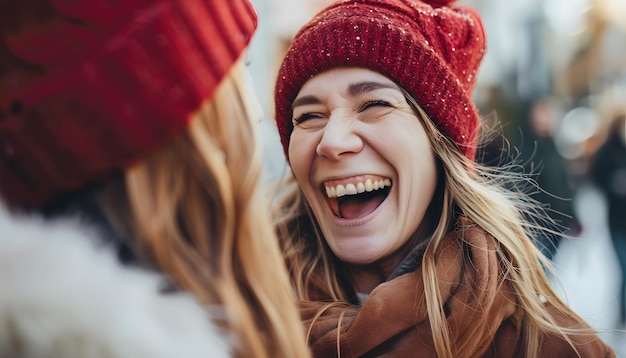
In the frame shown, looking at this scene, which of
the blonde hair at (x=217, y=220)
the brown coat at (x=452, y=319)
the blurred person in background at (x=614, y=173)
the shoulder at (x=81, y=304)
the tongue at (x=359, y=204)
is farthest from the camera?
the blurred person in background at (x=614, y=173)

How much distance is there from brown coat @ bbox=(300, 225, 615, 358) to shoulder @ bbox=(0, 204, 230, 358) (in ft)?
1.33

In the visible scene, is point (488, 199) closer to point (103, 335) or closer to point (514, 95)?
point (103, 335)

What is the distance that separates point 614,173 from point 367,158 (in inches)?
93.0

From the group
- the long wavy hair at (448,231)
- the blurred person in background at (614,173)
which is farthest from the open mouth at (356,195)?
the blurred person in background at (614,173)

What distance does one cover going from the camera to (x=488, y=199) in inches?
57.2

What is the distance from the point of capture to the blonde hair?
98 centimetres

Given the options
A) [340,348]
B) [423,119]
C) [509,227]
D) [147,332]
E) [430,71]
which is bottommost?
[340,348]

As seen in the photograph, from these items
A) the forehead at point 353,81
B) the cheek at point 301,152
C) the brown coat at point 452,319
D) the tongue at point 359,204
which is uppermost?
the forehead at point 353,81

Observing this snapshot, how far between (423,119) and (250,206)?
552mm

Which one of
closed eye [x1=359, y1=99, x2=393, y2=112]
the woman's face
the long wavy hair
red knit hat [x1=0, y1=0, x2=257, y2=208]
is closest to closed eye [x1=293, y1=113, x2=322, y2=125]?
the woman's face

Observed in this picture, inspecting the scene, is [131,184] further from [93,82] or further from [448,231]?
[448,231]

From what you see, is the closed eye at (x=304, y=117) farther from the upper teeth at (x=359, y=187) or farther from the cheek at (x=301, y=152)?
the upper teeth at (x=359, y=187)

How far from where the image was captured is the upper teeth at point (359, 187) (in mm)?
1366

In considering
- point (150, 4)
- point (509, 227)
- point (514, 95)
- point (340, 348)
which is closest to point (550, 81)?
point (514, 95)
